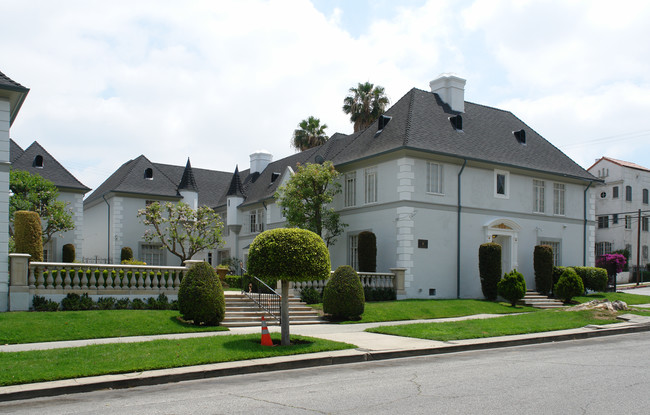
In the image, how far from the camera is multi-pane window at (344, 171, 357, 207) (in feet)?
94.8

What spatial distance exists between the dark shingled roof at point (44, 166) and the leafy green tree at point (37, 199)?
397 centimetres

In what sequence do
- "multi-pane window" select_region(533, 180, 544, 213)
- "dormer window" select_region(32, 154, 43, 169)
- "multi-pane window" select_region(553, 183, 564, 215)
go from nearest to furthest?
"multi-pane window" select_region(533, 180, 544, 213)
"multi-pane window" select_region(553, 183, 564, 215)
"dormer window" select_region(32, 154, 43, 169)

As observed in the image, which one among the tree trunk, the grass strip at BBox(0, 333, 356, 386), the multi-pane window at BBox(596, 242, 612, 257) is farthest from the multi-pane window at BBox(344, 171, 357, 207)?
the multi-pane window at BBox(596, 242, 612, 257)

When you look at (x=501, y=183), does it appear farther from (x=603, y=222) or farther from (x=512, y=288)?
(x=603, y=222)

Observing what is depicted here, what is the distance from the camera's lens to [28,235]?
2000cm

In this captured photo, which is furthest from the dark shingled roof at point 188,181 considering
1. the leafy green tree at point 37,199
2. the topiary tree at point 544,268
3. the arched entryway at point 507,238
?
the topiary tree at point 544,268

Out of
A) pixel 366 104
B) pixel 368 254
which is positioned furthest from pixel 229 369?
pixel 366 104

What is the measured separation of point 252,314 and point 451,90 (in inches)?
702

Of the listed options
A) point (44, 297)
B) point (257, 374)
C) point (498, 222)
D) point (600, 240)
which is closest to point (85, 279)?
point (44, 297)

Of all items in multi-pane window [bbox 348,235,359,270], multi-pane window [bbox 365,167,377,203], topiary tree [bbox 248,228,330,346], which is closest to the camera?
topiary tree [bbox 248,228,330,346]

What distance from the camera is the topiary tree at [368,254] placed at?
2555 centimetres

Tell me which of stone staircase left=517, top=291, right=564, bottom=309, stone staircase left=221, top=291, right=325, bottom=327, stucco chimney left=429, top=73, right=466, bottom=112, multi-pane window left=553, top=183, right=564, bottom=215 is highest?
stucco chimney left=429, top=73, right=466, bottom=112

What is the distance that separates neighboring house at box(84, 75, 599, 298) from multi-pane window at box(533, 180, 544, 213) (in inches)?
2.1

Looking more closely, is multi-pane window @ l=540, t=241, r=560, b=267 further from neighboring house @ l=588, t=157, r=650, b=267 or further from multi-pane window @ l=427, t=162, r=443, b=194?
neighboring house @ l=588, t=157, r=650, b=267
